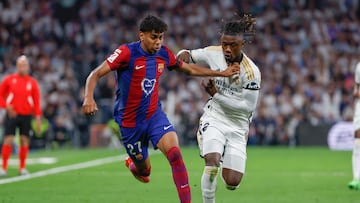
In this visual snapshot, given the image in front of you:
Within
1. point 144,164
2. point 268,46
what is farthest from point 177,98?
point 144,164

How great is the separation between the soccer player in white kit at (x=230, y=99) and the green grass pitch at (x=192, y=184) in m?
1.95

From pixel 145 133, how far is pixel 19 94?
25.1 feet

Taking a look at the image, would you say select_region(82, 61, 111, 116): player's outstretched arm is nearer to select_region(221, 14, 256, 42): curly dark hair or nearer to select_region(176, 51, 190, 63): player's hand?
select_region(176, 51, 190, 63): player's hand

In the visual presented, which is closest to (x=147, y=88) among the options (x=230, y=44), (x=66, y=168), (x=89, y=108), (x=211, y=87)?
(x=211, y=87)

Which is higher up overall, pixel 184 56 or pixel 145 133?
pixel 184 56

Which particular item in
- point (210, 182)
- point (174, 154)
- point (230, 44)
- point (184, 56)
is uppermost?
point (230, 44)

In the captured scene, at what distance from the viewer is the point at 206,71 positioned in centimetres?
1018

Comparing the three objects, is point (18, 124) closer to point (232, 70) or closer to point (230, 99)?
point (230, 99)

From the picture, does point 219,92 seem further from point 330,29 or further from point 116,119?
point 330,29

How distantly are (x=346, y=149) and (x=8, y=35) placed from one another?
1303cm

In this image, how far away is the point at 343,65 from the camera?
29.8 meters

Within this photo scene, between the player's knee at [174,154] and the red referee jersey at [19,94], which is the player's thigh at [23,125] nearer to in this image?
the red referee jersey at [19,94]

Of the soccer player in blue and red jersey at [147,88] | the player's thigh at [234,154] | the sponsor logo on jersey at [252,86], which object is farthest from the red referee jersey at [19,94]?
the sponsor logo on jersey at [252,86]

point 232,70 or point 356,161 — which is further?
point 356,161
